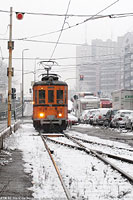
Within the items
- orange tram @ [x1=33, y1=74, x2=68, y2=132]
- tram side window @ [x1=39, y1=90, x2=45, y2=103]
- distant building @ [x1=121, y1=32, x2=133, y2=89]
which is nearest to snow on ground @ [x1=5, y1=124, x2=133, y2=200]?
orange tram @ [x1=33, y1=74, x2=68, y2=132]

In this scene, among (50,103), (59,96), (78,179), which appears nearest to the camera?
(78,179)

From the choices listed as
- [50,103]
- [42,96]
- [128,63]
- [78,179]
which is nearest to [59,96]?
[50,103]

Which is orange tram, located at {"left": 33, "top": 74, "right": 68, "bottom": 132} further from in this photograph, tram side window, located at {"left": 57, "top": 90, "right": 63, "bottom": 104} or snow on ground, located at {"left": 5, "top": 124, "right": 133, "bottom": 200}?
snow on ground, located at {"left": 5, "top": 124, "right": 133, "bottom": 200}

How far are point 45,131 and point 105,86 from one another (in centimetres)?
15959

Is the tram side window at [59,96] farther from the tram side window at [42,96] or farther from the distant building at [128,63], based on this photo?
the distant building at [128,63]

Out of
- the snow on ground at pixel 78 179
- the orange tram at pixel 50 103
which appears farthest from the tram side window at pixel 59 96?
the snow on ground at pixel 78 179

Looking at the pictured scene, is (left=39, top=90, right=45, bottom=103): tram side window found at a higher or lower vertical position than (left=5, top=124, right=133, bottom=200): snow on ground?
higher

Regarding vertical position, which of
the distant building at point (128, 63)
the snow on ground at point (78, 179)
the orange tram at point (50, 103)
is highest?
the distant building at point (128, 63)

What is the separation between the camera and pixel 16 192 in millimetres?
6594

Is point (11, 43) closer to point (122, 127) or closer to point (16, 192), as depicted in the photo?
point (122, 127)

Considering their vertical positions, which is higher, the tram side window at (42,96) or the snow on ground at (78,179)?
the tram side window at (42,96)

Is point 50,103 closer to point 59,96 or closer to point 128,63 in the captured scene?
point 59,96

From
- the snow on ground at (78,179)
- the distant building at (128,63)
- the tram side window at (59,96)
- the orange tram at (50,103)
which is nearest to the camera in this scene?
the snow on ground at (78,179)

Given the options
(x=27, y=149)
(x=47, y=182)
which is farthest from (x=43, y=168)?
(x=27, y=149)
